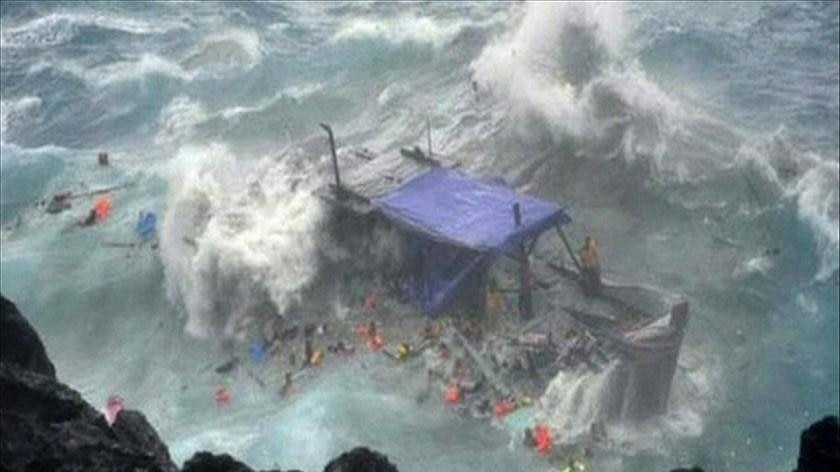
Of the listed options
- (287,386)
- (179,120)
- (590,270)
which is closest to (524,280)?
(590,270)

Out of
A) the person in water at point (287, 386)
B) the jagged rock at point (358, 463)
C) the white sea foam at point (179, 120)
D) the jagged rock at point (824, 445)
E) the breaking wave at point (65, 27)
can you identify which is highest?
the jagged rock at point (824, 445)

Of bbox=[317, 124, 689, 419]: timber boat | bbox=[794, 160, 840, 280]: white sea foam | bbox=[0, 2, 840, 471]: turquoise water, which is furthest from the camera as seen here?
bbox=[794, 160, 840, 280]: white sea foam

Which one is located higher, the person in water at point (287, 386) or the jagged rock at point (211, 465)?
A: the jagged rock at point (211, 465)

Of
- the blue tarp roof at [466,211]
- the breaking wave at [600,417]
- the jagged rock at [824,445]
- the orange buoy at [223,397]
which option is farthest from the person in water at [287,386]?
the jagged rock at [824,445]

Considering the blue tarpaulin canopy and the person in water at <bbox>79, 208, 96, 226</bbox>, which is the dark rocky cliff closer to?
the blue tarpaulin canopy

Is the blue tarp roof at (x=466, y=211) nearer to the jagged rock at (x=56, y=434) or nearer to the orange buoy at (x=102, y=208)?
the orange buoy at (x=102, y=208)

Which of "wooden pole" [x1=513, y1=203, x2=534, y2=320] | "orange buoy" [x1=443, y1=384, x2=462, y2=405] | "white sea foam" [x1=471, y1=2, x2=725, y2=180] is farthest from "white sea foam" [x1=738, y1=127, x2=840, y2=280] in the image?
"orange buoy" [x1=443, y1=384, x2=462, y2=405]

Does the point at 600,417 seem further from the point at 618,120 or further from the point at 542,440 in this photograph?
the point at 618,120
